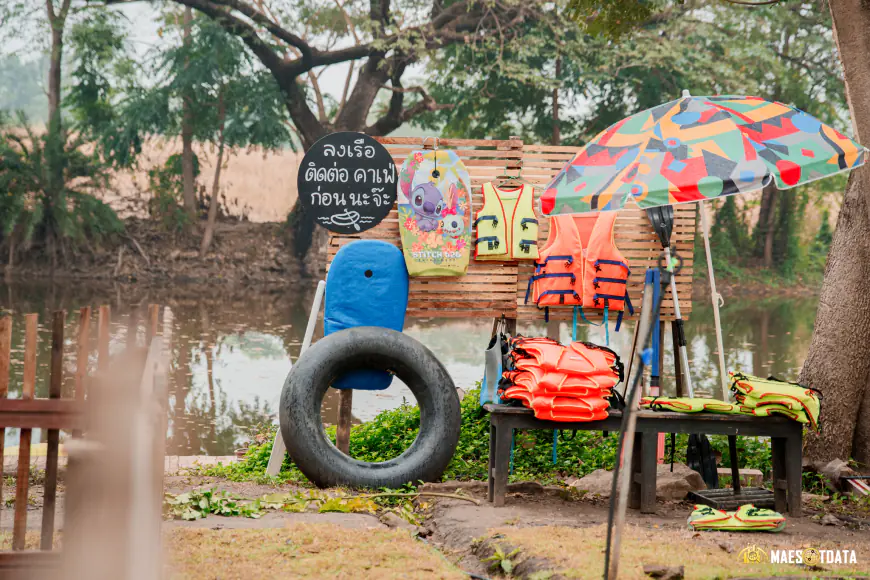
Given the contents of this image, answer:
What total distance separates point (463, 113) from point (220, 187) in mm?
6683

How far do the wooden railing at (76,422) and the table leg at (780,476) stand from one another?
11.9 feet

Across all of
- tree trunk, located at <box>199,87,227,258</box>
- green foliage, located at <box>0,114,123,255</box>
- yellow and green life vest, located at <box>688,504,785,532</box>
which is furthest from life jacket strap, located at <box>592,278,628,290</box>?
tree trunk, located at <box>199,87,227,258</box>

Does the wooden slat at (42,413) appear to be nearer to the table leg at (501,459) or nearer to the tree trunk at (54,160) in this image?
the table leg at (501,459)

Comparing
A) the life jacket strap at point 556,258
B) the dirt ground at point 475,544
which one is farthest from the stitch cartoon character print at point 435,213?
the dirt ground at point 475,544

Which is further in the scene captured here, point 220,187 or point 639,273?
point 220,187

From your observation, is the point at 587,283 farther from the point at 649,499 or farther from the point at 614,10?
the point at 614,10

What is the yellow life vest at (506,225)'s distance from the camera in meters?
5.89

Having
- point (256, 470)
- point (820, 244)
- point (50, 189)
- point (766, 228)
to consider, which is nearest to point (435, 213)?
point (256, 470)

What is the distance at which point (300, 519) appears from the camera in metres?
4.16

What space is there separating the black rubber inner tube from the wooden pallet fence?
63cm

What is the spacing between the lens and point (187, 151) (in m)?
20.4

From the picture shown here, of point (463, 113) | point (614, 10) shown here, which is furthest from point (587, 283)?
point (463, 113)

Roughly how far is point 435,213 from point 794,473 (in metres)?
2.79
